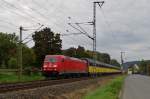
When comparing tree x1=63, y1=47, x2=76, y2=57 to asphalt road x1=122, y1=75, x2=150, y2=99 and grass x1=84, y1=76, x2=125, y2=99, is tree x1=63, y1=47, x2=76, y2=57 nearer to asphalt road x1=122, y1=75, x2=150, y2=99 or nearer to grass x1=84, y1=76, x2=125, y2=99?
asphalt road x1=122, y1=75, x2=150, y2=99

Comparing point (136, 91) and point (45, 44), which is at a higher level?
point (45, 44)

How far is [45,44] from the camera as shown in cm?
9006

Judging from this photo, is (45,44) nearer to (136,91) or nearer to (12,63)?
(12,63)

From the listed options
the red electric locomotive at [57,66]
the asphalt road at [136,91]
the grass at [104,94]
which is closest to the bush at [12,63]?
the red electric locomotive at [57,66]

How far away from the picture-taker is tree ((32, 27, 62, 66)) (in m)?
88.5

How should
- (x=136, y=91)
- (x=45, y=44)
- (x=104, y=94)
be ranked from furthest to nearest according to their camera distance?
1. (x=45, y=44)
2. (x=136, y=91)
3. (x=104, y=94)

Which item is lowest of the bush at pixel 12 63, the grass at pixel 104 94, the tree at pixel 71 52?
the grass at pixel 104 94

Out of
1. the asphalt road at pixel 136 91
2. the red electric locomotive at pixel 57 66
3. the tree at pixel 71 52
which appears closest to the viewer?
the asphalt road at pixel 136 91

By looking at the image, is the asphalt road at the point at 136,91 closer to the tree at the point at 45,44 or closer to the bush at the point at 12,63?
the tree at the point at 45,44

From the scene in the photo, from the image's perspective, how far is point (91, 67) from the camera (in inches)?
3024

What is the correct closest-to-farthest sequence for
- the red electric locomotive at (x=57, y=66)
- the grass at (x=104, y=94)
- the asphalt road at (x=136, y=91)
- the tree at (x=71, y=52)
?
1. the grass at (x=104, y=94)
2. the asphalt road at (x=136, y=91)
3. the red electric locomotive at (x=57, y=66)
4. the tree at (x=71, y=52)

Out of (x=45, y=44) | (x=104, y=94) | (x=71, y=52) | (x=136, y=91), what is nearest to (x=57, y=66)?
(x=136, y=91)

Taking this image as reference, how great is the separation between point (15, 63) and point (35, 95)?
7127 cm

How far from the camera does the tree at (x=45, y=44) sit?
88500mm
